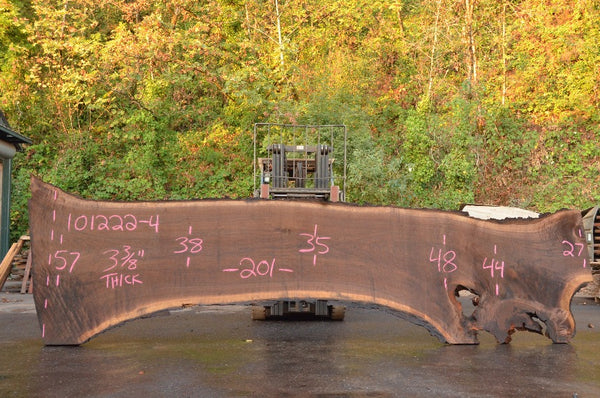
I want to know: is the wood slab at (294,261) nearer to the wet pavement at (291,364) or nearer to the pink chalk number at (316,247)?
the pink chalk number at (316,247)

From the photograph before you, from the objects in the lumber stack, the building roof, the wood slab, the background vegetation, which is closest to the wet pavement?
the wood slab

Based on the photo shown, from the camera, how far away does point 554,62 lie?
2498 cm

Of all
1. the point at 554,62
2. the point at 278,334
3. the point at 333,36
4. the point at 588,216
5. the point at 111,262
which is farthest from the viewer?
the point at 333,36

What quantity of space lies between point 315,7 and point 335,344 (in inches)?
855

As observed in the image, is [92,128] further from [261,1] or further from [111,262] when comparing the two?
[111,262]

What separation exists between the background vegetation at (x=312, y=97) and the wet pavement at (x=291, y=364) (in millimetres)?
14449

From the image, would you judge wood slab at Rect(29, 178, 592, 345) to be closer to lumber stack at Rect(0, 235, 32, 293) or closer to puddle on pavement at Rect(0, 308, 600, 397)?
puddle on pavement at Rect(0, 308, 600, 397)

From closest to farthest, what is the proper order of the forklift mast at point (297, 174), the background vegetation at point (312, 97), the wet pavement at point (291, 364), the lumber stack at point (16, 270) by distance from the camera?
the wet pavement at point (291, 364), the forklift mast at point (297, 174), the lumber stack at point (16, 270), the background vegetation at point (312, 97)

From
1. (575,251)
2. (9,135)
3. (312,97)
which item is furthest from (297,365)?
(312,97)

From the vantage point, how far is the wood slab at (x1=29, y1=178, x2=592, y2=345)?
7.81 metres

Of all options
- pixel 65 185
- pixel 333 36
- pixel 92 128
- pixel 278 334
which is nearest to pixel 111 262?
pixel 278 334

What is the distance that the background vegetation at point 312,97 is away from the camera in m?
24.2

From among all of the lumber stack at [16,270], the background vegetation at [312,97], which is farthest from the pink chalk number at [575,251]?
the background vegetation at [312,97]

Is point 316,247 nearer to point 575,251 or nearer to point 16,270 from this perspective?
point 575,251
